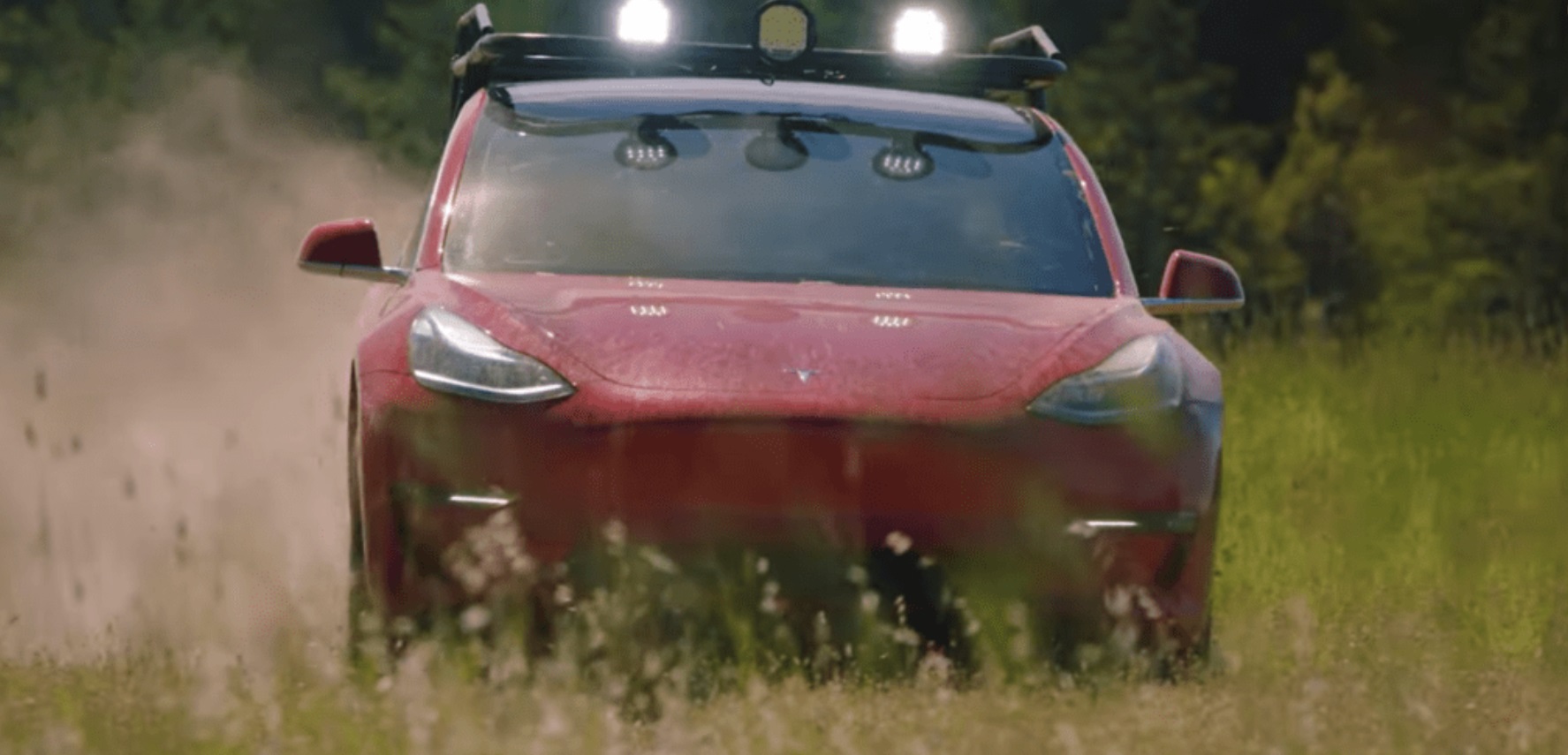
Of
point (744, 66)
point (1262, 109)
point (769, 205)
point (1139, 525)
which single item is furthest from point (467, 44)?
point (1262, 109)

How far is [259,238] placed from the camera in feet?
70.9

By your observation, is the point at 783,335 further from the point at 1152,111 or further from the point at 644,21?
the point at 1152,111

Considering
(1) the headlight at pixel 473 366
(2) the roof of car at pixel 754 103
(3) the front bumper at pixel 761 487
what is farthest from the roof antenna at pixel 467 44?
(3) the front bumper at pixel 761 487

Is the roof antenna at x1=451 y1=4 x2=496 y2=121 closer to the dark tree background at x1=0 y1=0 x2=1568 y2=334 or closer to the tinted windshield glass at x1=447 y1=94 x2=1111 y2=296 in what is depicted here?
the tinted windshield glass at x1=447 y1=94 x2=1111 y2=296

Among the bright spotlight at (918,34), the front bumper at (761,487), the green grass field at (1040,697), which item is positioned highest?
the bright spotlight at (918,34)

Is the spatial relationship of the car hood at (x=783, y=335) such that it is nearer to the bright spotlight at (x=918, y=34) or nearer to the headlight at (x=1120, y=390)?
the headlight at (x=1120, y=390)

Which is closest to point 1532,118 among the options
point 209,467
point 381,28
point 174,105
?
point 381,28

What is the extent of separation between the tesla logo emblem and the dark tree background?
65.5 ft

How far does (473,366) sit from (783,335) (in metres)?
0.67

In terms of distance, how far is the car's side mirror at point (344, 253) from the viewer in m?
8.12

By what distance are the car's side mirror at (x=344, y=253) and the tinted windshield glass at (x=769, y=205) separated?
287 millimetres

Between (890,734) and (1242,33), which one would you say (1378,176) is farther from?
(890,734)

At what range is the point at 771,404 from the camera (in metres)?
6.92

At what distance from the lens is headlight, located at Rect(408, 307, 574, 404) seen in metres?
6.98
